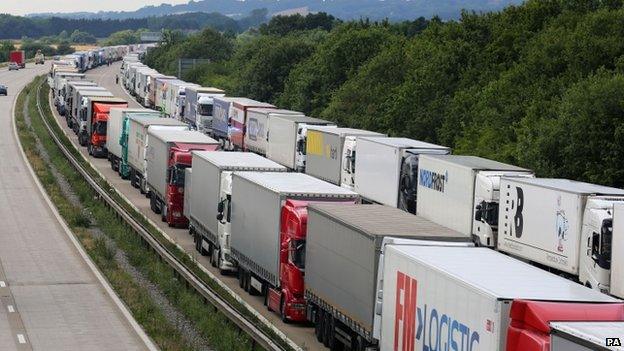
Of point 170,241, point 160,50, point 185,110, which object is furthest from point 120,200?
point 160,50

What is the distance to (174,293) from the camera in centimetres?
3566

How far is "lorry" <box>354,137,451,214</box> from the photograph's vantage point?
42875 mm

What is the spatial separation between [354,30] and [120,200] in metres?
43.9

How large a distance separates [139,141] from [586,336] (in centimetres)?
4483

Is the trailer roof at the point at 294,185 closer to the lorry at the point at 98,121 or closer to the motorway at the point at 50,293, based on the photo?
the motorway at the point at 50,293

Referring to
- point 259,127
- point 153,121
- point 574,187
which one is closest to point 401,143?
point 574,187

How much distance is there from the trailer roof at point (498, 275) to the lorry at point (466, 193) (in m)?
12.4

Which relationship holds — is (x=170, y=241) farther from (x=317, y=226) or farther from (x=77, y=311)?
(x=317, y=226)

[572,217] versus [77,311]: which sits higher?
[572,217]

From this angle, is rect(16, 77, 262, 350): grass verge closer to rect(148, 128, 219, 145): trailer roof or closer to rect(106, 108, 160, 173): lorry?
rect(106, 108, 160, 173): lorry

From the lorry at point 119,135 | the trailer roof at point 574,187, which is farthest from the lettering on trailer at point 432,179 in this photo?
the lorry at point 119,135

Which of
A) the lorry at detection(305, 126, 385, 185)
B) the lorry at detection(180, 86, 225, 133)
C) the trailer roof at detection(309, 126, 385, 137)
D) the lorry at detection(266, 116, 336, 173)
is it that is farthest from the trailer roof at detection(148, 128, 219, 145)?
the lorry at detection(180, 86, 225, 133)

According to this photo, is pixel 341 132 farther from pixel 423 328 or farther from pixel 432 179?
pixel 423 328

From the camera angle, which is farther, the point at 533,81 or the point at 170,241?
the point at 533,81
